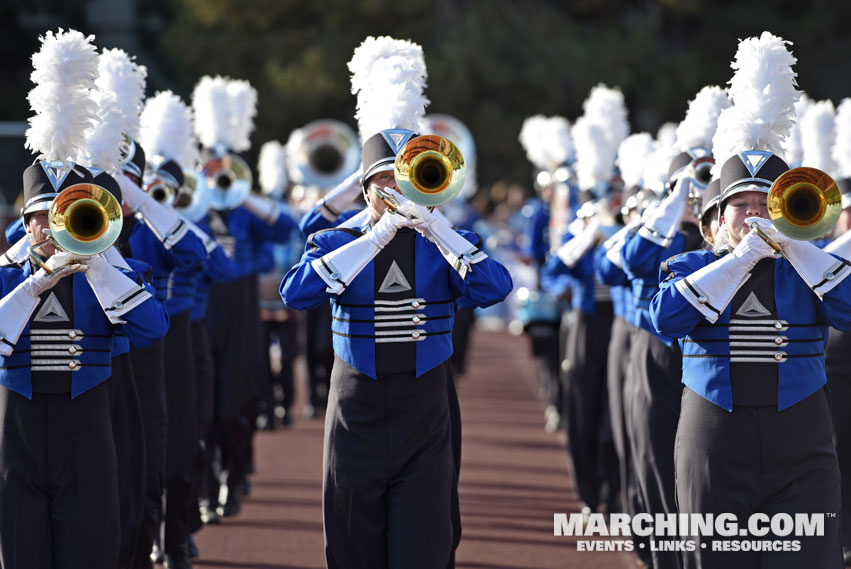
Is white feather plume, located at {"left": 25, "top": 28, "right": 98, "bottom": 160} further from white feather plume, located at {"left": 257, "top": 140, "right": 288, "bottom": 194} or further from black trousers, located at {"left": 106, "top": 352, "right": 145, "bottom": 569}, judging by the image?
white feather plume, located at {"left": 257, "top": 140, "right": 288, "bottom": 194}

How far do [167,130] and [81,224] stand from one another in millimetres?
2996

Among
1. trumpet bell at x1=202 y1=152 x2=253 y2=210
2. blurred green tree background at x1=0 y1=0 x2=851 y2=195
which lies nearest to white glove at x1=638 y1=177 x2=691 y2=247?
trumpet bell at x1=202 y1=152 x2=253 y2=210

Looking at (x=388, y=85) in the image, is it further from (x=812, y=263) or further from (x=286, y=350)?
(x=286, y=350)

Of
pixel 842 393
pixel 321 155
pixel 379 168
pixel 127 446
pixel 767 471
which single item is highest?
pixel 321 155

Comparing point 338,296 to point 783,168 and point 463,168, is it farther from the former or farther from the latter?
point 783,168

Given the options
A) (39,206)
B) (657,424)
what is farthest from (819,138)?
(39,206)

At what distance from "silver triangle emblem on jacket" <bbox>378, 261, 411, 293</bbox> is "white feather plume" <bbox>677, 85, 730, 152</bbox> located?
238cm

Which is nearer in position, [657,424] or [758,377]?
[758,377]

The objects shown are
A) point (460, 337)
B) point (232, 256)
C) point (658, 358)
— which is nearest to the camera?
point (658, 358)

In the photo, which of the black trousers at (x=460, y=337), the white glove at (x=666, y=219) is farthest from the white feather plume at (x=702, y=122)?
the black trousers at (x=460, y=337)

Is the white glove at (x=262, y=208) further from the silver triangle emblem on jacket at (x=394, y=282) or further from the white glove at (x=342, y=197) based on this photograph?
the silver triangle emblem on jacket at (x=394, y=282)

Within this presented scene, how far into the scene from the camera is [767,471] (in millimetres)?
4934

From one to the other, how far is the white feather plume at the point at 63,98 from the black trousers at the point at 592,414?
4051mm

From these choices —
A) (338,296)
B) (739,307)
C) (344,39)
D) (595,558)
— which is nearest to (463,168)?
(338,296)
